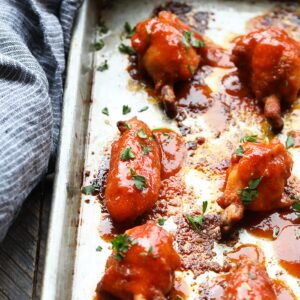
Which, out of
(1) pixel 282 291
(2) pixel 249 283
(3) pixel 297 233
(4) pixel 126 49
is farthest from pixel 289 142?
(4) pixel 126 49

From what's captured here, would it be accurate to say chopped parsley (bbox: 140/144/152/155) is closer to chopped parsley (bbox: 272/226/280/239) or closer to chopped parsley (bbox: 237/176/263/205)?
chopped parsley (bbox: 237/176/263/205)

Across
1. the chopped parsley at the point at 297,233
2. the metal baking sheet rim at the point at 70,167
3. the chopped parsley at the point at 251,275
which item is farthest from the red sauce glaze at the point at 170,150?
the chopped parsley at the point at 251,275

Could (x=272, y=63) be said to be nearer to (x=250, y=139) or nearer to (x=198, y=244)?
(x=250, y=139)

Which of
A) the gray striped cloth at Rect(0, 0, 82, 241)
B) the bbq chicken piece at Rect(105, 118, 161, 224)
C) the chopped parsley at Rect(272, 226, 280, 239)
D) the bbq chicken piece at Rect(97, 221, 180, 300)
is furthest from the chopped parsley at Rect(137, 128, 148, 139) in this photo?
the chopped parsley at Rect(272, 226, 280, 239)

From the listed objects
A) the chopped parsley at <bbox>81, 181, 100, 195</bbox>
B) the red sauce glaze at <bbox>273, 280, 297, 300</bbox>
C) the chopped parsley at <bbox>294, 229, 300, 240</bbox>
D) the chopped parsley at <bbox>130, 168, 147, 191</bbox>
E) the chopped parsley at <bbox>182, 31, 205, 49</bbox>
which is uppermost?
the chopped parsley at <bbox>182, 31, 205, 49</bbox>

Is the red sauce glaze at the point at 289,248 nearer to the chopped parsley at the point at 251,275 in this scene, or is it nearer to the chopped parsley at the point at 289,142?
the chopped parsley at the point at 251,275
